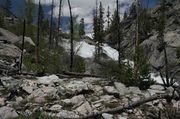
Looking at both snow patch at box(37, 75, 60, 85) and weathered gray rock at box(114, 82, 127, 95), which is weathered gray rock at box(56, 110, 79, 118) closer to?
weathered gray rock at box(114, 82, 127, 95)

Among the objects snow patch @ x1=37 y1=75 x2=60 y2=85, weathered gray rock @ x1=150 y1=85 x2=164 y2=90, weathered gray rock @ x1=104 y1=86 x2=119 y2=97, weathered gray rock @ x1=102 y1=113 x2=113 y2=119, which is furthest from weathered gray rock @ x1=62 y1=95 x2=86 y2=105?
weathered gray rock @ x1=150 y1=85 x2=164 y2=90

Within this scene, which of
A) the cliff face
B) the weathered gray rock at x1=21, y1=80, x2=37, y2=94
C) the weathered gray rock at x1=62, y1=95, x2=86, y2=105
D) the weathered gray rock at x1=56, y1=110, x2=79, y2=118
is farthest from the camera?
the cliff face

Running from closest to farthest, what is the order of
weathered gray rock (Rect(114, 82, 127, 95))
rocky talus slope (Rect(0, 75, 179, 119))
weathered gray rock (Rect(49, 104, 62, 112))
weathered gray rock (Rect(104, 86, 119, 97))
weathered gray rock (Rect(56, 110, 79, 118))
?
weathered gray rock (Rect(56, 110, 79, 118)), rocky talus slope (Rect(0, 75, 179, 119)), weathered gray rock (Rect(49, 104, 62, 112)), weathered gray rock (Rect(104, 86, 119, 97)), weathered gray rock (Rect(114, 82, 127, 95))

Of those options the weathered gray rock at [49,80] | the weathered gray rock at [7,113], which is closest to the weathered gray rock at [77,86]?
the weathered gray rock at [49,80]

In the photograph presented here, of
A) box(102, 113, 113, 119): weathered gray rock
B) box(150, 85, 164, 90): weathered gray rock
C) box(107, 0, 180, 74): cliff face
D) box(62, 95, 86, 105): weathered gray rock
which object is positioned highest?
box(107, 0, 180, 74): cliff face

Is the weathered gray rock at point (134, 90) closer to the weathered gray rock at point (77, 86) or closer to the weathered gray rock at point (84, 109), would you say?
the weathered gray rock at point (77, 86)

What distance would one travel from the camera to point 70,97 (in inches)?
704

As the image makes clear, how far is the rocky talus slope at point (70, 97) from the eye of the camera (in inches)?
612

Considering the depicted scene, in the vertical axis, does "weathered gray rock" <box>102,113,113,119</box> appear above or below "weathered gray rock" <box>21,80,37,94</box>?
below

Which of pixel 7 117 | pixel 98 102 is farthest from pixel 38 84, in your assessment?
pixel 7 117

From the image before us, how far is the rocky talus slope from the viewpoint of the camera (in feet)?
51.0

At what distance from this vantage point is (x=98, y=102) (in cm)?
1705

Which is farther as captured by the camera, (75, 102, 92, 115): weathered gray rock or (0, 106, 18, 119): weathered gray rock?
(75, 102, 92, 115): weathered gray rock

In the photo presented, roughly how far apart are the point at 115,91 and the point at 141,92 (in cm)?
125
